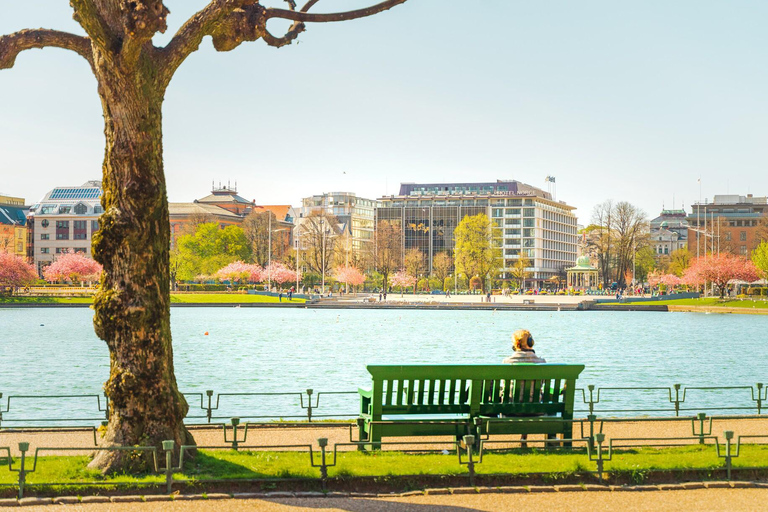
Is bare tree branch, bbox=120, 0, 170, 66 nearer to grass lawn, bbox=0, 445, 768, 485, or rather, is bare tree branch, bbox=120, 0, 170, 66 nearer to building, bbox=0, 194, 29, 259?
grass lawn, bbox=0, 445, 768, 485

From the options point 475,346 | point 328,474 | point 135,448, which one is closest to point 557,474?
point 328,474

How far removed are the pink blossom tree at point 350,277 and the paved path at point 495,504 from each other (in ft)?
460

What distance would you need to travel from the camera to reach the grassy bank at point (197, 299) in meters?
117

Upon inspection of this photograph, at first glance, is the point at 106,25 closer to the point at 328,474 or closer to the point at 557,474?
the point at 328,474

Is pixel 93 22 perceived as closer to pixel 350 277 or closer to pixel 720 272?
pixel 720 272

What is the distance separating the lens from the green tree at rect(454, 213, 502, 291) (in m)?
140

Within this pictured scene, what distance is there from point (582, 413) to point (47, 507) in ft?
61.7

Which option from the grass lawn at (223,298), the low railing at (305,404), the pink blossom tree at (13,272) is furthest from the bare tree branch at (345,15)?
the pink blossom tree at (13,272)

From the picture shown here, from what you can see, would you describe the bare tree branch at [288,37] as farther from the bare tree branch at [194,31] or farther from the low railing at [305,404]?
the low railing at [305,404]

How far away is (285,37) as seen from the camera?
1505 centimetres

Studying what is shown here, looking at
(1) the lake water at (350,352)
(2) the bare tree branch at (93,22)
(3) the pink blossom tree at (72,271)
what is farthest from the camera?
(3) the pink blossom tree at (72,271)

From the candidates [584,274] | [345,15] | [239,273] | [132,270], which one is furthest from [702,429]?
[584,274]

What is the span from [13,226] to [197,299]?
2624 inches

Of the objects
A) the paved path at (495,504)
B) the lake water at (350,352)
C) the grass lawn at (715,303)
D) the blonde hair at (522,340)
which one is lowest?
the lake water at (350,352)
